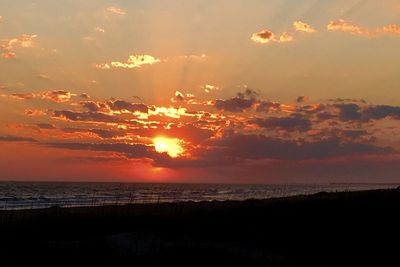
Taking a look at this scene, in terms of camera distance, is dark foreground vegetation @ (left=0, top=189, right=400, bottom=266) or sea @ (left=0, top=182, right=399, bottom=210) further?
sea @ (left=0, top=182, right=399, bottom=210)

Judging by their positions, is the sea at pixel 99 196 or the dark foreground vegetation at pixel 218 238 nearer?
the dark foreground vegetation at pixel 218 238

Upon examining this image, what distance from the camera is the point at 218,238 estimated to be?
1633 cm

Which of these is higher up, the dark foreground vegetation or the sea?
the sea

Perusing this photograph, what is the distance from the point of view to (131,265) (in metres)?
12.2

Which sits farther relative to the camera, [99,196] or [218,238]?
[99,196]

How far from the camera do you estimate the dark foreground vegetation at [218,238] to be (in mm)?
12977

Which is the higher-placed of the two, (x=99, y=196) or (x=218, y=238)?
(x=99, y=196)

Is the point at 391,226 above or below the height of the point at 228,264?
above

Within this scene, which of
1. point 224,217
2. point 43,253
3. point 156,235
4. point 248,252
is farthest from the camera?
point 224,217

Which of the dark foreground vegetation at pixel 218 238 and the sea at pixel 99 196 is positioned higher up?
the sea at pixel 99 196

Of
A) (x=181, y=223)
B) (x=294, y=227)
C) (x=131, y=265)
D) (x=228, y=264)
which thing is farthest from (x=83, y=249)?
(x=294, y=227)

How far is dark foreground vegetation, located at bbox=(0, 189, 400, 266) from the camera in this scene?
1298 cm

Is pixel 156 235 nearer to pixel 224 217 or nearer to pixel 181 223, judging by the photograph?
A: pixel 181 223

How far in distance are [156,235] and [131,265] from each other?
3.25 m
